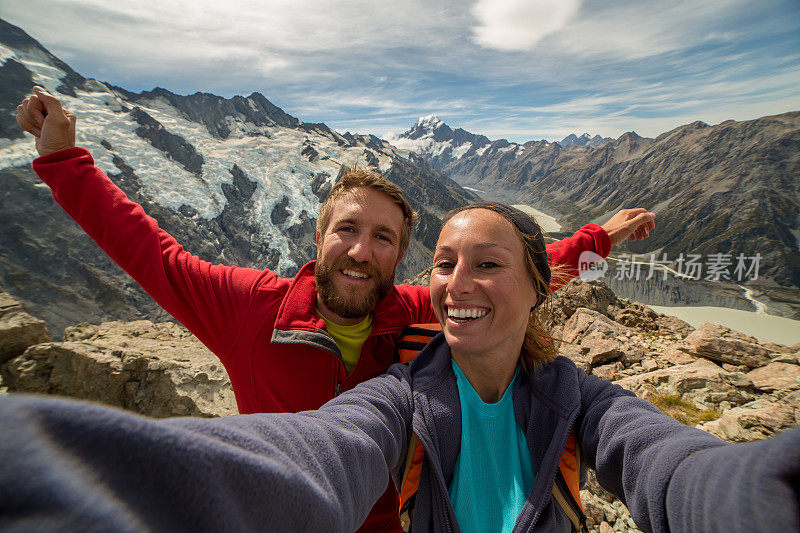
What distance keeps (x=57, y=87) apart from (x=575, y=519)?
178 m

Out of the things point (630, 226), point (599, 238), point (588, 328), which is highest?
point (630, 226)

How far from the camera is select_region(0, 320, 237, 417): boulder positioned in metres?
7.80

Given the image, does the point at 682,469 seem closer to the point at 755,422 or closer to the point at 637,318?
the point at 755,422

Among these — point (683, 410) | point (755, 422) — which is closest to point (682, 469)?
point (755, 422)

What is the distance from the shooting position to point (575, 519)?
7.75 feet

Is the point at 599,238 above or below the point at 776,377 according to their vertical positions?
above

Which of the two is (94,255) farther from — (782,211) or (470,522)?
(782,211)

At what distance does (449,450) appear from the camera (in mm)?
2559

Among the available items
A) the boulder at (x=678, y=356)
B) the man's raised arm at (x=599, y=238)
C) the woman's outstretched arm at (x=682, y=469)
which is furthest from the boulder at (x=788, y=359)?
the woman's outstretched arm at (x=682, y=469)

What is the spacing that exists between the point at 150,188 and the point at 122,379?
119425 mm

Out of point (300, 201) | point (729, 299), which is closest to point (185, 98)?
point (300, 201)

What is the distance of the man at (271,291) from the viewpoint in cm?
344

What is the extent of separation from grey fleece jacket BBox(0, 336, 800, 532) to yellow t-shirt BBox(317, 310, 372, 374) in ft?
3.14

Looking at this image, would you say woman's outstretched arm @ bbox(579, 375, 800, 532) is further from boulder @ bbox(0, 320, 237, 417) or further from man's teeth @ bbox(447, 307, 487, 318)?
boulder @ bbox(0, 320, 237, 417)
